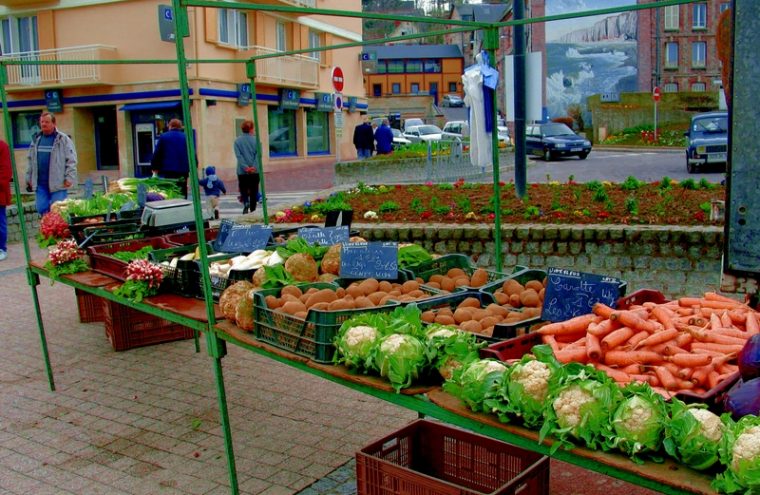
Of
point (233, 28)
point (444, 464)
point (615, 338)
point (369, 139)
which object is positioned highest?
point (233, 28)

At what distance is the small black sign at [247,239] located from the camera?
5.87 meters

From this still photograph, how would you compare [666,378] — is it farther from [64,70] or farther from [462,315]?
[64,70]

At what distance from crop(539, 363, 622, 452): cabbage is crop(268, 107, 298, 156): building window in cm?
2981

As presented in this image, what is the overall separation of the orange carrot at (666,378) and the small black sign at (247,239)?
337 cm

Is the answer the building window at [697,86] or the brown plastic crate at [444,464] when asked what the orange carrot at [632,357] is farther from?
the building window at [697,86]

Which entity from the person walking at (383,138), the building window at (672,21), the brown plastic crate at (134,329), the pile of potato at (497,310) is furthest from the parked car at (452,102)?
the pile of potato at (497,310)

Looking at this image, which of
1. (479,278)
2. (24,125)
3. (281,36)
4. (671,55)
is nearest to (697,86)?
(671,55)

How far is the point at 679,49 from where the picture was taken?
52688 mm

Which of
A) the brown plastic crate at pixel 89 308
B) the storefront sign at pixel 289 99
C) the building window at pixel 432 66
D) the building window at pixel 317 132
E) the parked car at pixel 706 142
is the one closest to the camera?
the brown plastic crate at pixel 89 308

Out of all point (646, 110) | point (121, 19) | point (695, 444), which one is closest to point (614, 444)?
point (695, 444)

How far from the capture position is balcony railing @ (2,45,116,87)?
27.4m

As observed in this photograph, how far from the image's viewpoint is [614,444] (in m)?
2.54

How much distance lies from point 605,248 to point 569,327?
5.10 metres

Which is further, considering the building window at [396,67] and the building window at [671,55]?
the building window at [396,67]
